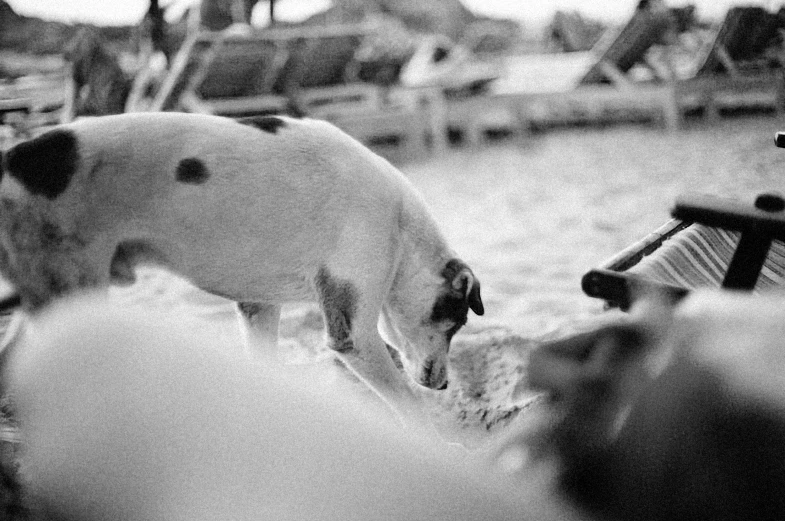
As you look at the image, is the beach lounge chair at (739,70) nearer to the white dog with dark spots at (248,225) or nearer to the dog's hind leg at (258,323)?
the white dog with dark spots at (248,225)

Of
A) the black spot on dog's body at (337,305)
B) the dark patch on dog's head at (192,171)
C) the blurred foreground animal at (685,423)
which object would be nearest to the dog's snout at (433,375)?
the black spot on dog's body at (337,305)

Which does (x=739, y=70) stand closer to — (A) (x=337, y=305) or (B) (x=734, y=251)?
(A) (x=337, y=305)

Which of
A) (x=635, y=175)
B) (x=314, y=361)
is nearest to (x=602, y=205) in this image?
(x=635, y=175)

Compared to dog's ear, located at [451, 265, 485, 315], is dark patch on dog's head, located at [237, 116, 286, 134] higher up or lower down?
higher up

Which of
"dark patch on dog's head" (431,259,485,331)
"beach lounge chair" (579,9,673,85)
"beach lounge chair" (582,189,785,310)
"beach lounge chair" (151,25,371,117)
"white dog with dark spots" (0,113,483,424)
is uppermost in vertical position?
"beach lounge chair" (582,189,785,310)

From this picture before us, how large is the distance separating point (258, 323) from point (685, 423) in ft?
6.00

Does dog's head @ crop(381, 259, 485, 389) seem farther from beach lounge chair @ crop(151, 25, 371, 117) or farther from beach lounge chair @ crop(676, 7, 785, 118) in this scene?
beach lounge chair @ crop(676, 7, 785, 118)

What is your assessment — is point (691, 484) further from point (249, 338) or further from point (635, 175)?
point (635, 175)

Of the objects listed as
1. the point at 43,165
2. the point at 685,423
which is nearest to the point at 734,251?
the point at 685,423

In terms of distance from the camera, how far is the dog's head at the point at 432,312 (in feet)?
6.73

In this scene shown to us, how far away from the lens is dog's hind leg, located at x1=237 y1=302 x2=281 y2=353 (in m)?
2.21

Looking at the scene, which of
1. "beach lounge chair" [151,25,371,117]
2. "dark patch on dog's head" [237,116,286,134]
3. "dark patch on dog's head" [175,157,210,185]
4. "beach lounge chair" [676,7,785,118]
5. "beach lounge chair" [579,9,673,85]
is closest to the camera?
"dark patch on dog's head" [175,157,210,185]

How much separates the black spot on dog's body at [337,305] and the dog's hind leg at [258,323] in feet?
1.33

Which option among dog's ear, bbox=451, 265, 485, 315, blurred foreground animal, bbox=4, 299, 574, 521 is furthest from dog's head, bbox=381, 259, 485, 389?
blurred foreground animal, bbox=4, 299, 574, 521
